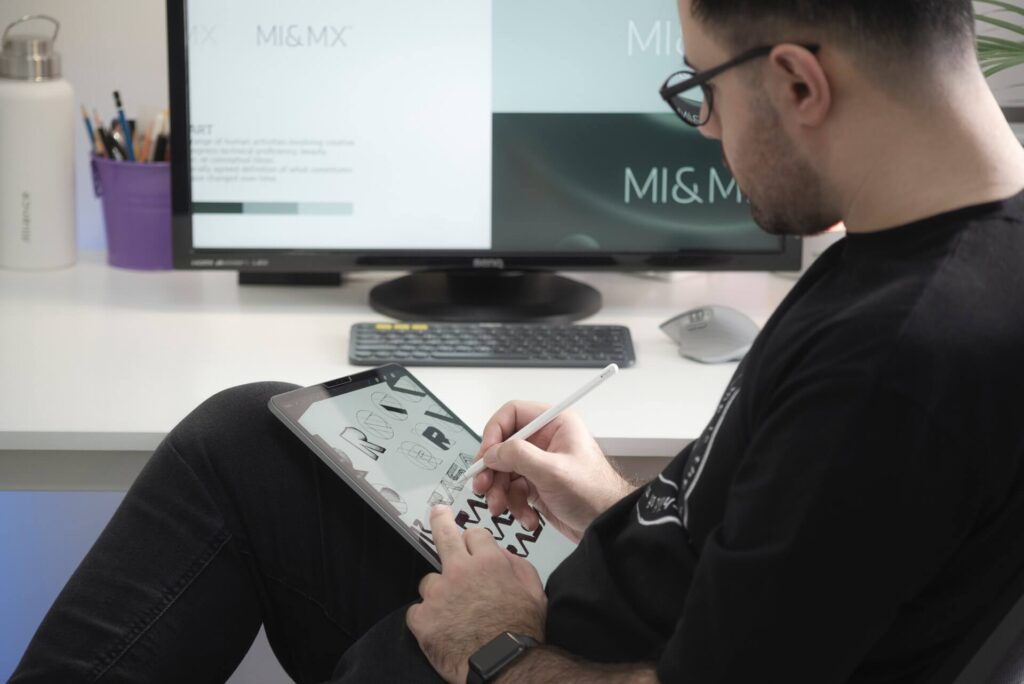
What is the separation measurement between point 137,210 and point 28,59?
238 millimetres

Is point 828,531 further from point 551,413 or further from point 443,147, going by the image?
point 443,147

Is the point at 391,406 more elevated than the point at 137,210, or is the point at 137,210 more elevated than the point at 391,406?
the point at 137,210

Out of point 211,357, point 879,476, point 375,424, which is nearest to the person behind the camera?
point 879,476

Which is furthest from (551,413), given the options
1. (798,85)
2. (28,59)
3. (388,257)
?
(28,59)

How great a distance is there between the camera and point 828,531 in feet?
2.43

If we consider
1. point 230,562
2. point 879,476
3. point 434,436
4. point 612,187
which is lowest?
point 230,562

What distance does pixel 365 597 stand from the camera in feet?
3.90

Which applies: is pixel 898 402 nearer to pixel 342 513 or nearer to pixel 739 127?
pixel 739 127

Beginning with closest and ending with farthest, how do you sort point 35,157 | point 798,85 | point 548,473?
point 798,85
point 548,473
point 35,157

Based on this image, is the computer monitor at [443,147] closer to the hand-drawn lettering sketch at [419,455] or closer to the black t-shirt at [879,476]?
the hand-drawn lettering sketch at [419,455]

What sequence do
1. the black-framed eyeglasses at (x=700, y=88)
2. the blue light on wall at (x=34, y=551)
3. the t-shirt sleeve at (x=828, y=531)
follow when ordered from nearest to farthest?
the t-shirt sleeve at (x=828, y=531), the black-framed eyeglasses at (x=700, y=88), the blue light on wall at (x=34, y=551)

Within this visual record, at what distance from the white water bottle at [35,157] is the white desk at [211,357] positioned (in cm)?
4

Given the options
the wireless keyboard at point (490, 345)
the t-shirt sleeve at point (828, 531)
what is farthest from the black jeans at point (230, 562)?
the t-shirt sleeve at point (828, 531)

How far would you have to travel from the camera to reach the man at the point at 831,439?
0.74 m
